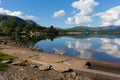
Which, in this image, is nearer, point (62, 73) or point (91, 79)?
point (91, 79)

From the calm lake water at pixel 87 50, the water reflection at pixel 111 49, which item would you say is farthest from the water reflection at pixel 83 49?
the water reflection at pixel 111 49

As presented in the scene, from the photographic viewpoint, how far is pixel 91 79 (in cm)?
2064

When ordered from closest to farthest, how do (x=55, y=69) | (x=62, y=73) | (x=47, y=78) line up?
(x=47, y=78)
(x=62, y=73)
(x=55, y=69)

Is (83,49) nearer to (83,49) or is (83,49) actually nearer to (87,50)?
(83,49)

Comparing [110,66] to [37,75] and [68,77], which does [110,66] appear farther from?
[37,75]

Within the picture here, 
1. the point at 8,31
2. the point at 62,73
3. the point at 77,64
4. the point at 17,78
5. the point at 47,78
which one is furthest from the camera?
the point at 8,31

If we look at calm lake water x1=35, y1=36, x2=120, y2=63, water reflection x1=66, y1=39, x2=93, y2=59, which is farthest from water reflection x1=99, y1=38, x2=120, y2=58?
water reflection x1=66, y1=39, x2=93, y2=59

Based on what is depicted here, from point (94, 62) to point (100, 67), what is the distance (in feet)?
4.63

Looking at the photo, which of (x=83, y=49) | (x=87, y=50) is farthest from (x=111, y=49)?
(x=87, y=50)

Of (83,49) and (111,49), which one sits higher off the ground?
(83,49)

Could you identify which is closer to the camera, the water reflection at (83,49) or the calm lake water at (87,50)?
the calm lake water at (87,50)

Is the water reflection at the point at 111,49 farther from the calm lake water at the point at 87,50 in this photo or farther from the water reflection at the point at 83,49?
the water reflection at the point at 83,49

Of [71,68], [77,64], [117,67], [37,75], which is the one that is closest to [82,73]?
[71,68]

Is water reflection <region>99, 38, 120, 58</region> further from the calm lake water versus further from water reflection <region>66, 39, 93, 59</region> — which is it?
water reflection <region>66, 39, 93, 59</region>
